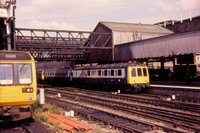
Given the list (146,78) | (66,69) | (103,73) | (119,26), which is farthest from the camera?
(119,26)

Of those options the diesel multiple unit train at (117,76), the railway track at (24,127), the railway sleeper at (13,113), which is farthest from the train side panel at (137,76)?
the railway sleeper at (13,113)

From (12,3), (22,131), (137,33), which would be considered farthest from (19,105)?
(137,33)

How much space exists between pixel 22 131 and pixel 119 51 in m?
26.8

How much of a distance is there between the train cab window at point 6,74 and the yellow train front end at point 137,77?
50.9ft

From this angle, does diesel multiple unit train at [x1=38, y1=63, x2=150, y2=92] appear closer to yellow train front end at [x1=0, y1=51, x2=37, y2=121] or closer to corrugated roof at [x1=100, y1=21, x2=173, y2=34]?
corrugated roof at [x1=100, y1=21, x2=173, y2=34]

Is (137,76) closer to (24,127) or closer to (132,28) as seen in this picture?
(24,127)

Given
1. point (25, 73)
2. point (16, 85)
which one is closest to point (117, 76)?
point (25, 73)

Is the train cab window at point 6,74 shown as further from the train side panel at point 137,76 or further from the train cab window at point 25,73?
the train side panel at point 137,76

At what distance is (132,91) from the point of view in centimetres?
2677

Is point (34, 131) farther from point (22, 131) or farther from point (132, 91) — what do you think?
point (132, 91)

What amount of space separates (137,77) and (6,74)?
16.3m

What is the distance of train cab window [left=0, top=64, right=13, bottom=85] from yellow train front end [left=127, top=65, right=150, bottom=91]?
15515mm

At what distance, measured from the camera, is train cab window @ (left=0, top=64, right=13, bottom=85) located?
11.0 metres

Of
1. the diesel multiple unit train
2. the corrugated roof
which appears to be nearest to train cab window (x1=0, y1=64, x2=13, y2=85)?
the diesel multiple unit train
